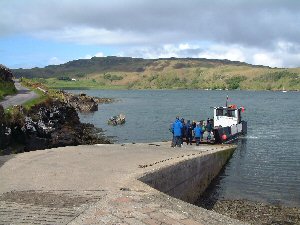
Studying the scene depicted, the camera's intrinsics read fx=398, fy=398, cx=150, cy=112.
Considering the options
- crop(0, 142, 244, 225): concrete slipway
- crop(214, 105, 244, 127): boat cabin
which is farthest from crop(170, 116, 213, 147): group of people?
crop(214, 105, 244, 127): boat cabin

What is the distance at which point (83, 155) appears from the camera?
21.8 m

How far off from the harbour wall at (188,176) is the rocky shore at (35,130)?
12.4 m

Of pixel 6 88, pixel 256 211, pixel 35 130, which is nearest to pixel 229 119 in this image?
pixel 35 130

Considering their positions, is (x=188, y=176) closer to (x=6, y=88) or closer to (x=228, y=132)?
(x=228, y=132)

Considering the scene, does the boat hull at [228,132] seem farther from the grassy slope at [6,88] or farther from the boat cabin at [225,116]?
the grassy slope at [6,88]

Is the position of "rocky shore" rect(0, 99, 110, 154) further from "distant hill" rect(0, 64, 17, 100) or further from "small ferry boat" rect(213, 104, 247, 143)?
"small ferry boat" rect(213, 104, 247, 143)

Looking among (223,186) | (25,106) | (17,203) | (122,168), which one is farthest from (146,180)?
(25,106)

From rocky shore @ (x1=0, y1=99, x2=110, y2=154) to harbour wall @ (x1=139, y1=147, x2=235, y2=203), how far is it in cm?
1237

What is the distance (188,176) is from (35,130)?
47.1 ft

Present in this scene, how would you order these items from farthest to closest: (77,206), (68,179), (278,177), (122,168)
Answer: (278,177) < (122,168) < (68,179) < (77,206)

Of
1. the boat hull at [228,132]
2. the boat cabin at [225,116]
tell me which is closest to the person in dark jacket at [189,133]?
the boat hull at [228,132]

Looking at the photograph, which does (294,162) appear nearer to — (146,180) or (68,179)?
(146,180)

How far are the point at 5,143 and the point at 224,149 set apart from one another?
617 inches

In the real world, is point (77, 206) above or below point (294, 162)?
above
